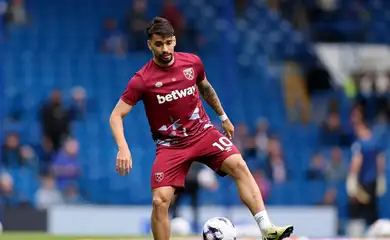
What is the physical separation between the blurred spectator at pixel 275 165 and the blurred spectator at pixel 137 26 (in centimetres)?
383

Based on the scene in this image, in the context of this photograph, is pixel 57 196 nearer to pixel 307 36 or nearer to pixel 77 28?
pixel 77 28

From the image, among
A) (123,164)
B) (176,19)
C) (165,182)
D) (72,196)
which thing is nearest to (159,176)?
(165,182)

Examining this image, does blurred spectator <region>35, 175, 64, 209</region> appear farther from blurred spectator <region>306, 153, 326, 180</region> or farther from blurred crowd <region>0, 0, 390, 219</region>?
blurred spectator <region>306, 153, 326, 180</region>

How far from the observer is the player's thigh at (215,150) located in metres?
10.9

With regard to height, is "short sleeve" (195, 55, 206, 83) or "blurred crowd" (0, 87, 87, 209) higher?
"short sleeve" (195, 55, 206, 83)

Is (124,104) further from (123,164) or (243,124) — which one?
(243,124)

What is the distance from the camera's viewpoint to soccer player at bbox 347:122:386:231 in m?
17.8

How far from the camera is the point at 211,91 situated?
→ 36.9ft

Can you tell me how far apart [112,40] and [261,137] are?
415cm

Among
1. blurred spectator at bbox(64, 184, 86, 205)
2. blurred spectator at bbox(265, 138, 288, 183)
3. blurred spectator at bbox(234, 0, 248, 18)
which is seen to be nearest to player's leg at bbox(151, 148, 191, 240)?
blurred spectator at bbox(64, 184, 86, 205)

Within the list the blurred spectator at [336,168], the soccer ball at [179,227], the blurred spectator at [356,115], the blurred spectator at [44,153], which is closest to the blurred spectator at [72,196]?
the blurred spectator at [44,153]

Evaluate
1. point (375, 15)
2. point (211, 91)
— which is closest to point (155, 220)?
point (211, 91)

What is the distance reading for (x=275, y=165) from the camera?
2194 centimetres

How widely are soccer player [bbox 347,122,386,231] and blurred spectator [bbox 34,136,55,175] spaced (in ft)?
18.8
